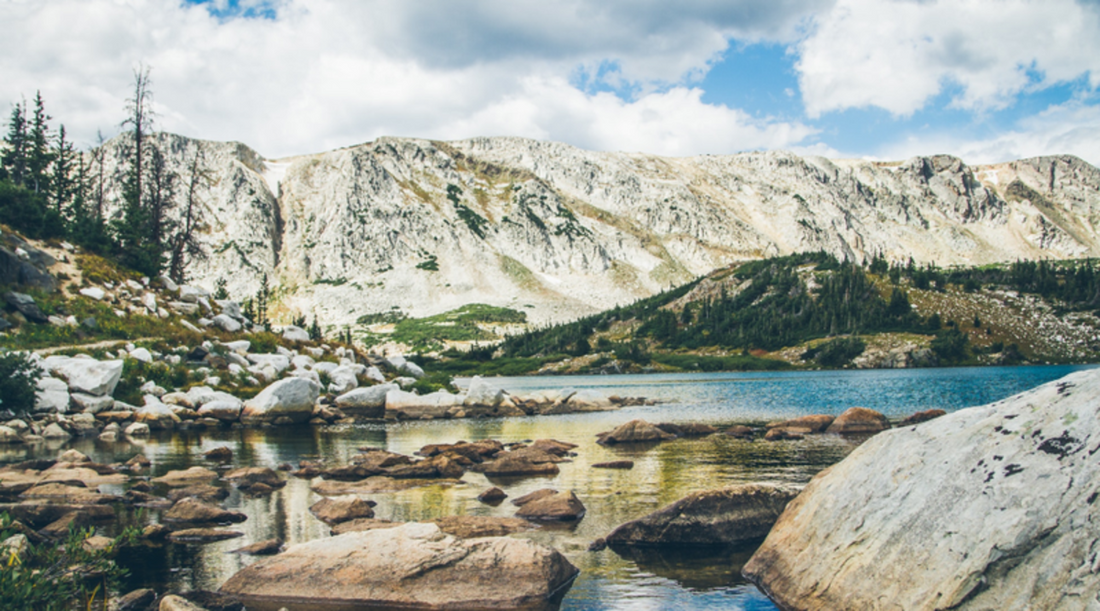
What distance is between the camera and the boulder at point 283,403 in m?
44.3

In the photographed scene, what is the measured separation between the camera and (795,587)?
11133 millimetres

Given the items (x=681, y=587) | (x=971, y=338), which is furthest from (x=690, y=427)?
(x=971, y=338)

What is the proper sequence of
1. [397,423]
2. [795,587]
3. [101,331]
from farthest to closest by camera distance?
[397,423]
[101,331]
[795,587]

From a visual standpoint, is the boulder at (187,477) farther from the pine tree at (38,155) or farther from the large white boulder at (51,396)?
the pine tree at (38,155)

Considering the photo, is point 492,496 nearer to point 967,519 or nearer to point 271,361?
point 967,519

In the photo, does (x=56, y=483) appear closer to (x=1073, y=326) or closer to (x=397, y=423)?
(x=397, y=423)

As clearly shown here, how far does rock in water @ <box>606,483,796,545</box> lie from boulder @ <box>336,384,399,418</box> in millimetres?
41610

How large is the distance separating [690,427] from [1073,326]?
19484cm

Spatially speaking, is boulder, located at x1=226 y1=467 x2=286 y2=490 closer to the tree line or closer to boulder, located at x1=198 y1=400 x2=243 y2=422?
boulder, located at x1=198 y1=400 x2=243 y2=422

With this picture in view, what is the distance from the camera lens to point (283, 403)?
45406mm

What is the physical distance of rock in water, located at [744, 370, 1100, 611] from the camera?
25.2ft

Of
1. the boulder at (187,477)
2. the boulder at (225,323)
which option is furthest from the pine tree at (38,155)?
the boulder at (187,477)

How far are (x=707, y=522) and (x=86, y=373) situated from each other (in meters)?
39.0

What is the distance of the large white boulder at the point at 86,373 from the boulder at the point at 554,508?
31.9m
